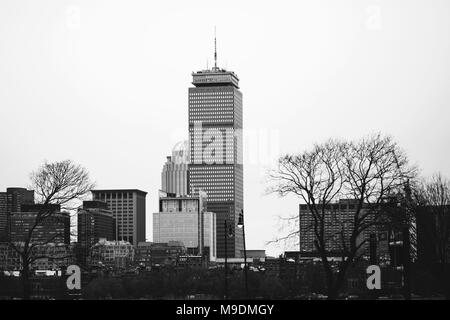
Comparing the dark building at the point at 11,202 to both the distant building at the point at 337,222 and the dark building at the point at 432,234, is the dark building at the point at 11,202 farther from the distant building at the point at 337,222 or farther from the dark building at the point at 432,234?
the dark building at the point at 432,234

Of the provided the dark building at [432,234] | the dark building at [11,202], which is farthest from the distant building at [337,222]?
the dark building at [11,202]

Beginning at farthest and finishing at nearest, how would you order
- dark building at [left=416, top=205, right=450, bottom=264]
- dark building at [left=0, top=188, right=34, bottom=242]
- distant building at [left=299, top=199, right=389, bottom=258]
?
dark building at [left=0, top=188, right=34, bottom=242], dark building at [left=416, top=205, right=450, bottom=264], distant building at [left=299, top=199, right=389, bottom=258]

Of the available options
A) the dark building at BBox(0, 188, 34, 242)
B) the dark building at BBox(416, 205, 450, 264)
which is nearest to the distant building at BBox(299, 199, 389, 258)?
the dark building at BBox(416, 205, 450, 264)

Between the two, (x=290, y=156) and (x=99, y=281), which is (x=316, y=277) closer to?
(x=99, y=281)

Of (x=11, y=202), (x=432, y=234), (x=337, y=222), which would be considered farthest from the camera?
(x=11, y=202)

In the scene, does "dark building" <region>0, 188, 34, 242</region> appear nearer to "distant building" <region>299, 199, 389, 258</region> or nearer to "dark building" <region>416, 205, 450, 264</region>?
"distant building" <region>299, 199, 389, 258</region>

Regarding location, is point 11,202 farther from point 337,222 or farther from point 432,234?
point 337,222

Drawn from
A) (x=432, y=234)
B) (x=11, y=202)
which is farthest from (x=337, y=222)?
(x=11, y=202)

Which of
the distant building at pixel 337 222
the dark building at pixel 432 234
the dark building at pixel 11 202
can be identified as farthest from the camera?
the dark building at pixel 11 202

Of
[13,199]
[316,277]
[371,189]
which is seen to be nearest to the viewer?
[371,189]
